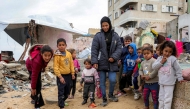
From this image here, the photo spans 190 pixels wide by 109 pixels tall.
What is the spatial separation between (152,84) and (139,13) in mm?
24245

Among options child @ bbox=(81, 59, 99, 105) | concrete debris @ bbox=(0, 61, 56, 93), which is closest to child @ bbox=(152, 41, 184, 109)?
child @ bbox=(81, 59, 99, 105)

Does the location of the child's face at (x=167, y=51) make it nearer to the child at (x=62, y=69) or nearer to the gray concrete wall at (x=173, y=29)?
the child at (x=62, y=69)

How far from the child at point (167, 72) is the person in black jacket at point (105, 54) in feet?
3.60

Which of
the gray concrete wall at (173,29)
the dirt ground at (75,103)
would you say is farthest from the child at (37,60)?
the gray concrete wall at (173,29)

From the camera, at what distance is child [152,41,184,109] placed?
3.04m

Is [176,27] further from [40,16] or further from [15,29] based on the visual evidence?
[15,29]

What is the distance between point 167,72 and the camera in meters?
3.06

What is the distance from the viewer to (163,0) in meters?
28.3

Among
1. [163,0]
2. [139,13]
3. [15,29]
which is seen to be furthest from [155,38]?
[163,0]

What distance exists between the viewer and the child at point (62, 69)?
3.84 m

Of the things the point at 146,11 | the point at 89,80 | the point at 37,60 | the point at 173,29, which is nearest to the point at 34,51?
the point at 37,60

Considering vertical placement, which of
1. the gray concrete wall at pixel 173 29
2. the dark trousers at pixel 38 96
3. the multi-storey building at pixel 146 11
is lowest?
the dark trousers at pixel 38 96

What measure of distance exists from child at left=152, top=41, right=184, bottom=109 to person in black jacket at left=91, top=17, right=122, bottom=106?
1.10 meters

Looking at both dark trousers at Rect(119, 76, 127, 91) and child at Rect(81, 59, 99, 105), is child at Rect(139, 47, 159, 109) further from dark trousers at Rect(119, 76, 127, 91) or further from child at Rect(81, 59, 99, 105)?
child at Rect(81, 59, 99, 105)
